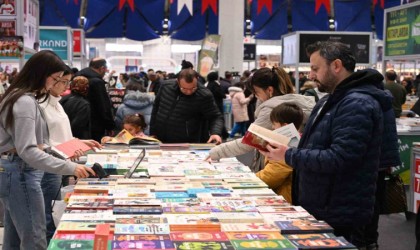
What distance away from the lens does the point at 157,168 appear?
3.44m

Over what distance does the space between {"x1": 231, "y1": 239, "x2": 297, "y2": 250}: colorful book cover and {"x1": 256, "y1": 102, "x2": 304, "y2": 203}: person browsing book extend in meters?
1.41

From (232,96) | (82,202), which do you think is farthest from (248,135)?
(232,96)

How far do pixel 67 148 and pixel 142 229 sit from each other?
55.8 inches

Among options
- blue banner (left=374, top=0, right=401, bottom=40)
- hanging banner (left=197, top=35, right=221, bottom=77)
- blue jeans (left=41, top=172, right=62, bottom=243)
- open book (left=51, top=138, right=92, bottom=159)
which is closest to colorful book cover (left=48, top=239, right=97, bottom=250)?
open book (left=51, top=138, right=92, bottom=159)

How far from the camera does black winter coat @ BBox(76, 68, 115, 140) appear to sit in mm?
Answer: 6176

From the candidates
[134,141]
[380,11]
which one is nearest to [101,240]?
[134,141]

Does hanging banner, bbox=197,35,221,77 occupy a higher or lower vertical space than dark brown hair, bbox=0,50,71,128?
higher

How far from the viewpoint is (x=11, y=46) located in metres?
5.14

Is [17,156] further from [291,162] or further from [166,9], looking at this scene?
[166,9]

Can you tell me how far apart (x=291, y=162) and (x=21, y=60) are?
3.35 m

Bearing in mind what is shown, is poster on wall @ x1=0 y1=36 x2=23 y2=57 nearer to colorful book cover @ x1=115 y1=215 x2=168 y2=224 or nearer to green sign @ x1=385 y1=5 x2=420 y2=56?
colorful book cover @ x1=115 y1=215 x2=168 y2=224

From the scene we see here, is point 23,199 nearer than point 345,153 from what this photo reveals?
No

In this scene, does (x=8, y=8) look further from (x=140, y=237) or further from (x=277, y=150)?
(x=140, y=237)

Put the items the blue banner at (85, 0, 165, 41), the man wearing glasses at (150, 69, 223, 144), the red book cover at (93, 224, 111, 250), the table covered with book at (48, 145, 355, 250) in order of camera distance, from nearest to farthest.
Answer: the red book cover at (93, 224, 111, 250) < the table covered with book at (48, 145, 355, 250) < the man wearing glasses at (150, 69, 223, 144) < the blue banner at (85, 0, 165, 41)
